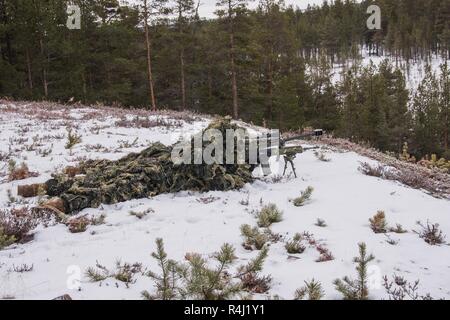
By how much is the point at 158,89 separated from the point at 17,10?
49.9ft

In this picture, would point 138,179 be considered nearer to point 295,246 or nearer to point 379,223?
point 295,246

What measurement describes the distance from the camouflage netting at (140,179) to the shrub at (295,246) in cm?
257

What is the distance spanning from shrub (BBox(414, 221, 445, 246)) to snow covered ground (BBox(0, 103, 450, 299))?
0.33 ft

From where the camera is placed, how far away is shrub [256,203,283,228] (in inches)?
238

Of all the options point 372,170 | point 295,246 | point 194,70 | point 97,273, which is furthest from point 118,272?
point 194,70

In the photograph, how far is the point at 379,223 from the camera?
229 inches

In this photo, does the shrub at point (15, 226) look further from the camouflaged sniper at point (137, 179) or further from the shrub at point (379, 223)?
the shrub at point (379, 223)

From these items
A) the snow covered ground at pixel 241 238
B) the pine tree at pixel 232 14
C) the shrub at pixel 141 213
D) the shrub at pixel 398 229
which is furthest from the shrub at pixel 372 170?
the pine tree at pixel 232 14

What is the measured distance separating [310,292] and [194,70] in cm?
3417

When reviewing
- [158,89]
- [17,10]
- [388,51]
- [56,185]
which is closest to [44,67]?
[17,10]

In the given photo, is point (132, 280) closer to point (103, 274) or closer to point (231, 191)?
point (103, 274)

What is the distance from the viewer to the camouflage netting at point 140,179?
6.75m

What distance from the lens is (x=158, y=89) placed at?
38.5m

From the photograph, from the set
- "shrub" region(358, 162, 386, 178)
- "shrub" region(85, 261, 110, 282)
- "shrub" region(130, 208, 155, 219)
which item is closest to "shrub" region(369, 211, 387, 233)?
"shrub" region(358, 162, 386, 178)
